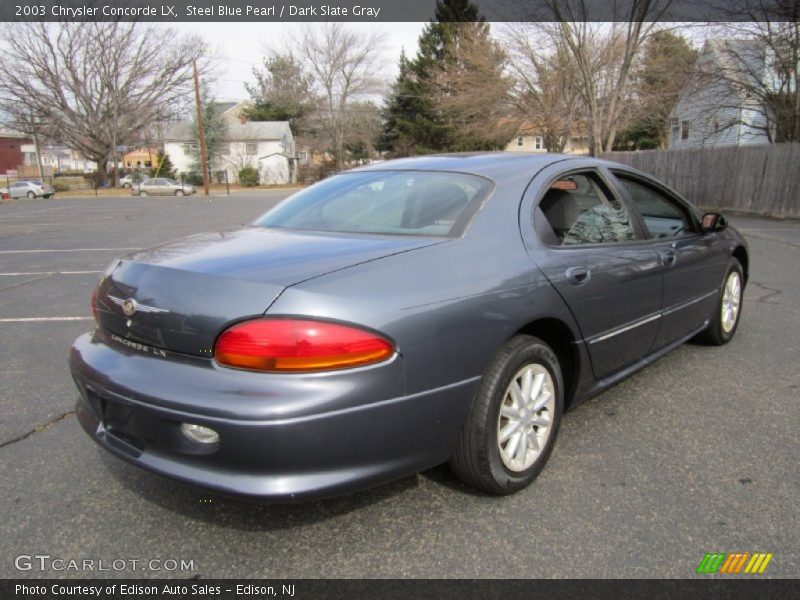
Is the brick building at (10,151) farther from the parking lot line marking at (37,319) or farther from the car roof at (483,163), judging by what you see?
the car roof at (483,163)

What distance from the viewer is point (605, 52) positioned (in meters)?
25.1

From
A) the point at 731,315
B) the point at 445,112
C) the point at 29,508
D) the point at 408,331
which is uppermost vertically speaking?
the point at 445,112

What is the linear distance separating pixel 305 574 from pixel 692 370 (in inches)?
122

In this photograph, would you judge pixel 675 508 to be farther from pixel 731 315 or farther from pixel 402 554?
pixel 731 315

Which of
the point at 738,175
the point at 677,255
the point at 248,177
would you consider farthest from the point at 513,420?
the point at 248,177

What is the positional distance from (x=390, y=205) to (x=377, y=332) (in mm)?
1124

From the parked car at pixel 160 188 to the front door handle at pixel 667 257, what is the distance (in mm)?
42427

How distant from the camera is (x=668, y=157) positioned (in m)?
18.9

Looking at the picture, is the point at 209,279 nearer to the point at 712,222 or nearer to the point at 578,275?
the point at 578,275

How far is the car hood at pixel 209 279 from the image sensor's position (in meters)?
1.98

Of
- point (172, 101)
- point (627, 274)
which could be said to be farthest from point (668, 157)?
point (172, 101)

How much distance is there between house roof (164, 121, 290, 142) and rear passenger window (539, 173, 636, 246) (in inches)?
2291

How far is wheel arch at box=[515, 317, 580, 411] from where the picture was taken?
8.58 ft

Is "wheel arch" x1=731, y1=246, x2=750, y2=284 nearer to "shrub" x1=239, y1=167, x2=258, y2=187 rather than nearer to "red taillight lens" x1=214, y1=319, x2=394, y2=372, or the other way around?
"red taillight lens" x1=214, y1=319, x2=394, y2=372
